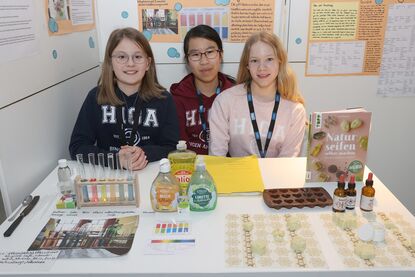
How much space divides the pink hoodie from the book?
0.48m

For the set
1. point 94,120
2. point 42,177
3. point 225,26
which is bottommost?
point 42,177

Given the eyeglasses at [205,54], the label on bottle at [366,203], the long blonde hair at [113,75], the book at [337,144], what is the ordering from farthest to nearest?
the eyeglasses at [205,54] < the long blonde hair at [113,75] < the book at [337,144] < the label on bottle at [366,203]

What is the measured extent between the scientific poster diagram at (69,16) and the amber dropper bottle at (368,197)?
60.3 inches

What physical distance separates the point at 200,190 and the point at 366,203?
56cm

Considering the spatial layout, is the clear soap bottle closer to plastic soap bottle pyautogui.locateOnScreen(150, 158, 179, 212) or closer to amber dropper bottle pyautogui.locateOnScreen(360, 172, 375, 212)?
plastic soap bottle pyautogui.locateOnScreen(150, 158, 179, 212)

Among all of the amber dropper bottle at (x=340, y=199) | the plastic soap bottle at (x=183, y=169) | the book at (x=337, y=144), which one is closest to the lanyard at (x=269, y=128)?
the book at (x=337, y=144)

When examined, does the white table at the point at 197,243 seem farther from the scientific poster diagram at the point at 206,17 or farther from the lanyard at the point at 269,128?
the scientific poster diagram at the point at 206,17

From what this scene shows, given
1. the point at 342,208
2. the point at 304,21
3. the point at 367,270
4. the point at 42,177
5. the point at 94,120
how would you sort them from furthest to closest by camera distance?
the point at 304,21, the point at 94,120, the point at 42,177, the point at 342,208, the point at 367,270

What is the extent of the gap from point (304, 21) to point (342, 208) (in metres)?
1.51

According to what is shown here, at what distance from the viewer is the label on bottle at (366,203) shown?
126 cm

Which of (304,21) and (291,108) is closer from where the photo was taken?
(291,108)

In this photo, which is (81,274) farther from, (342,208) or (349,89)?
(349,89)

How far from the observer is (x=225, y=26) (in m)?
2.42

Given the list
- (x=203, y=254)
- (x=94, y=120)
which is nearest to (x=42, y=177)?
(x=94, y=120)
